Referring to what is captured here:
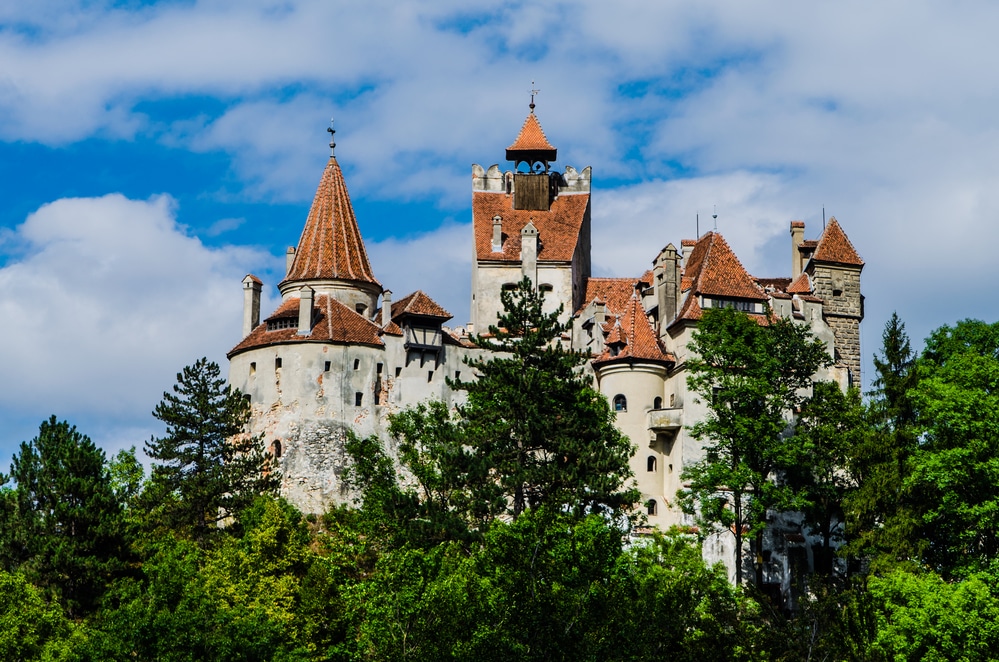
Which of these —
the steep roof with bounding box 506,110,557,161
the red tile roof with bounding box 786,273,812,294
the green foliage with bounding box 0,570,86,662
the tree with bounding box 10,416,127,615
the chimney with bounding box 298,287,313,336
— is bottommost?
the green foliage with bounding box 0,570,86,662

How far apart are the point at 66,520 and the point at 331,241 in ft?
94.7

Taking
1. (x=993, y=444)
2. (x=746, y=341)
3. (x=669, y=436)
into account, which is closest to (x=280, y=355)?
(x=669, y=436)

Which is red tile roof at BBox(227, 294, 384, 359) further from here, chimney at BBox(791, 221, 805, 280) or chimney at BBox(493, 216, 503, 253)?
chimney at BBox(791, 221, 805, 280)

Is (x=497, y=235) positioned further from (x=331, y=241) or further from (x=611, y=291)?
(x=331, y=241)

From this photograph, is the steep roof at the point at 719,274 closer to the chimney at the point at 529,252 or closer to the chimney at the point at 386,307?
the chimney at the point at 529,252

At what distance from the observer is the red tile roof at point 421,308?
3039 inches

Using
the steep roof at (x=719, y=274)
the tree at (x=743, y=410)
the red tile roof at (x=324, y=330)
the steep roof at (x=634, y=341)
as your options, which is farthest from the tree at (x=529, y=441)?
the red tile roof at (x=324, y=330)

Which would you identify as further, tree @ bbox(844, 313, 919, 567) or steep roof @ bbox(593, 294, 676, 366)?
steep roof @ bbox(593, 294, 676, 366)

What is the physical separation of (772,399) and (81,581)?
26.5 metres

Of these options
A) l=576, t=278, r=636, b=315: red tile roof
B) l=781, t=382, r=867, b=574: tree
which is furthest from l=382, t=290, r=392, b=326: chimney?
l=781, t=382, r=867, b=574: tree

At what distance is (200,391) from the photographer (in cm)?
7056

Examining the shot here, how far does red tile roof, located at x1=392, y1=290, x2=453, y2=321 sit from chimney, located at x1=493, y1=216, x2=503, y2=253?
6.77m

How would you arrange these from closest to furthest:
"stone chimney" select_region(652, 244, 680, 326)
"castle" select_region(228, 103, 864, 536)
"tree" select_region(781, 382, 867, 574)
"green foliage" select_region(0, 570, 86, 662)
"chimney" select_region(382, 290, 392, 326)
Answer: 1. "green foliage" select_region(0, 570, 86, 662)
2. "tree" select_region(781, 382, 867, 574)
3. "castle" select_region(228, 103, 864, 536)
4. "stone chimney" select_region(652, 244, 680, 326)
5. "chimney" select_region(382, 290, 392, 326)

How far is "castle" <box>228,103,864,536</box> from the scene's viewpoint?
73.4 meters
